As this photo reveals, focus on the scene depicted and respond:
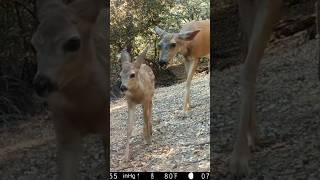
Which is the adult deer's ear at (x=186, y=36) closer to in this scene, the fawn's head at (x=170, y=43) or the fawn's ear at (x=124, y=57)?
the fawn's head at (x=170, y=43)

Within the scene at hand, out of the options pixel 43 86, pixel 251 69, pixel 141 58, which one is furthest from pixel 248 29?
pixel 43 86

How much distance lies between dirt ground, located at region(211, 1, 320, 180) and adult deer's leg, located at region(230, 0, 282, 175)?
3 cm

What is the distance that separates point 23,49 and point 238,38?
52 centimetres

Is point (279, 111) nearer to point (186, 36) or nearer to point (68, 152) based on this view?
point (186, 36)

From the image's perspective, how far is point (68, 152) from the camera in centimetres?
123

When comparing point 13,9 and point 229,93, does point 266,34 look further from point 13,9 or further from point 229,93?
point 13,9

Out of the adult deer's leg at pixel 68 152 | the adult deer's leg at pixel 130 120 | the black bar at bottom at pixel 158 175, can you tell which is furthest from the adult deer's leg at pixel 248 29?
the adult deer's leg at pixel 68 152

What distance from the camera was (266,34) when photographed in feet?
3.84

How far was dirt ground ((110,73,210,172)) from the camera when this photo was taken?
3.98ft

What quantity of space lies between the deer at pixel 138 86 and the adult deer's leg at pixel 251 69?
7.6 inches

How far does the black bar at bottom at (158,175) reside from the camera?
1180 millimetres

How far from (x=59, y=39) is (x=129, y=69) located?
19 cm

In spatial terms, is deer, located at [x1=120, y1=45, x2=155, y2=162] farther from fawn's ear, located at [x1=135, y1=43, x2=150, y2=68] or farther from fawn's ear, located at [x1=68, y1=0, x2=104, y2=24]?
fawn's ear, located at [x1=68, y1=0, x2=104, y2=24]

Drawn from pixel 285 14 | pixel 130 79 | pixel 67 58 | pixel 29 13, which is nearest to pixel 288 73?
pixel 285 14
